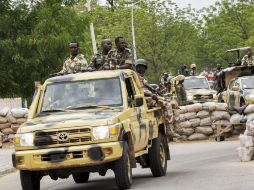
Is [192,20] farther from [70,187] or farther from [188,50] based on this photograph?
[70,187]

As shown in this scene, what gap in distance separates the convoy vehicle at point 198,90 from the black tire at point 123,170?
2911 centimetres

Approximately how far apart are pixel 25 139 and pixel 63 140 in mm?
571

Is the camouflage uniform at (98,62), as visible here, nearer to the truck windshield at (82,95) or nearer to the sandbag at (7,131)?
the truck windshield at (82,95)

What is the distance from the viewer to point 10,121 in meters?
30.1

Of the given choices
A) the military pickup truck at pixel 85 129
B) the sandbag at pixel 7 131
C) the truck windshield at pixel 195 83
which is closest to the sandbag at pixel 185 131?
the sandbag at pixel 7 131

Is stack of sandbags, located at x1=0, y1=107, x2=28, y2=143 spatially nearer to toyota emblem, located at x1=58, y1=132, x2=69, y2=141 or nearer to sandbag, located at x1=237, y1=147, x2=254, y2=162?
sandbag, located at x1=237, y1=147, x2=254, y2=162

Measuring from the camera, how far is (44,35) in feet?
109

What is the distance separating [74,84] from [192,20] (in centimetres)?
5953

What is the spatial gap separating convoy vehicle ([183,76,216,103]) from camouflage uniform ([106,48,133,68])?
25877 millimetres

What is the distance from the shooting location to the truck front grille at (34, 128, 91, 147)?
13.2 metres

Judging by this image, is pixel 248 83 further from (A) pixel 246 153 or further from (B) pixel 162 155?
(B) pixel 162 155

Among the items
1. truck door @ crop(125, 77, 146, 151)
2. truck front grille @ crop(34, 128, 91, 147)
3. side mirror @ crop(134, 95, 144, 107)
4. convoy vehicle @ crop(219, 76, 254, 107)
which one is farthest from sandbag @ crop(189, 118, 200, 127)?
truck front grille @ crop(34, 128, 91, 147)

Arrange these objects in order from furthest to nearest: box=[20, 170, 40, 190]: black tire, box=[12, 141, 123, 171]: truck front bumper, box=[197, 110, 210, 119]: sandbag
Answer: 1. box=[197, 110, 210, 119]: sandbag
2. box=[20, 170, 40, 190]: black tire
3. box=[12, 141, 123, 171]: truck front bumper

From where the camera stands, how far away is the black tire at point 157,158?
15.8 m
